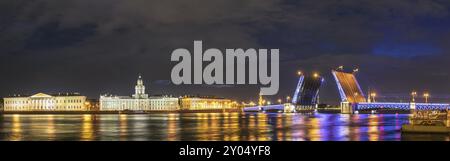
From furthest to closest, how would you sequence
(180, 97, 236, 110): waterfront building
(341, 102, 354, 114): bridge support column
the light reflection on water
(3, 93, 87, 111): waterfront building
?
(180, 97, 236, 110): waterfront building → (3, 93, 87, 111): waterfront building → (341, 102, 354, 114): bridge support column → the light reflection on water

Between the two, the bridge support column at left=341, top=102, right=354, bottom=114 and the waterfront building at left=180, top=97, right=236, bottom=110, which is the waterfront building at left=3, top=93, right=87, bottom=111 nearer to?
the waterfront building at left=180, top=97, right=236, bottom=110

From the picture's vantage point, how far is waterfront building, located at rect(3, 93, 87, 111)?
444 ft

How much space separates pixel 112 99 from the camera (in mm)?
146750

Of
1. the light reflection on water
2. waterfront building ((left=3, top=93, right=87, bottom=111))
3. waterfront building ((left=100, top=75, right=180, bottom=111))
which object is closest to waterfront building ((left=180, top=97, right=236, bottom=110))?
waterfront building ((left=100, top=75, right=180, bottom=111))

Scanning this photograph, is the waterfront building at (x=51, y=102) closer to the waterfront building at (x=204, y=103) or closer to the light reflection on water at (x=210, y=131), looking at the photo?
the waterfront building at (x=204, y=103)

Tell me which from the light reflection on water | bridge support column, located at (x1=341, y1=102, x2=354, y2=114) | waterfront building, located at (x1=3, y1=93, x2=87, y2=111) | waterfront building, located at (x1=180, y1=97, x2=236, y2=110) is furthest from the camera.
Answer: waterfront building, located at (x1=180, y1=97, x2=236, y2=110)

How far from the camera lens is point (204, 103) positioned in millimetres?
155125

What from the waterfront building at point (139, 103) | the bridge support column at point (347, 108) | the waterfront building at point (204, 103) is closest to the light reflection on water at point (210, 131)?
the bridge support column at point (347, 108)

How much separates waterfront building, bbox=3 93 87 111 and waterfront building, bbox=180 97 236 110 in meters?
24.5

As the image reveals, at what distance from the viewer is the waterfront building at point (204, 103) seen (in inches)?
5851

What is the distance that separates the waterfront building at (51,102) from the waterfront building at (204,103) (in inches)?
965
